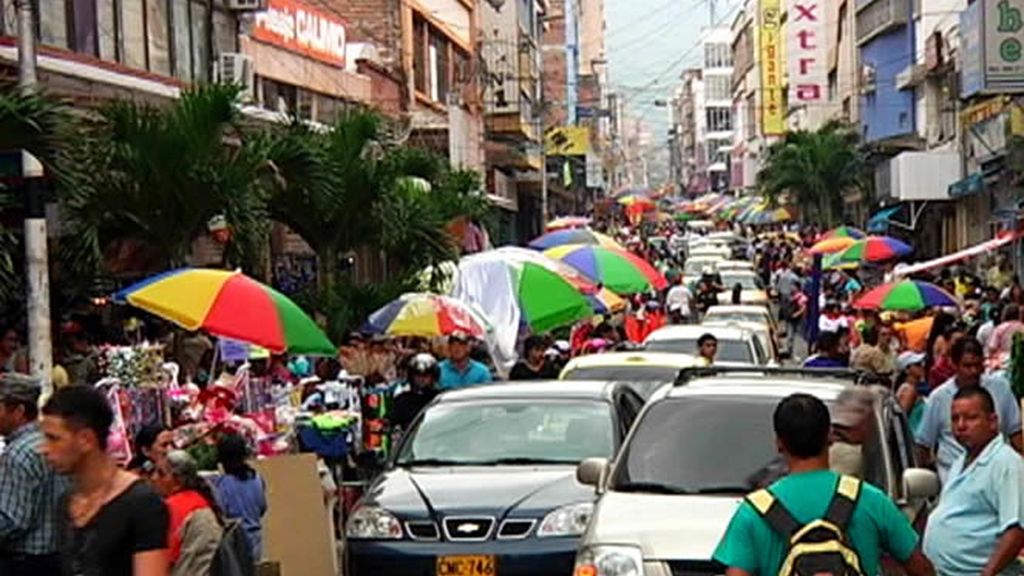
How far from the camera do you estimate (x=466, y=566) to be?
37.3 ft

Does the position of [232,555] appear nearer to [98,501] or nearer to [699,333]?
[98,501]

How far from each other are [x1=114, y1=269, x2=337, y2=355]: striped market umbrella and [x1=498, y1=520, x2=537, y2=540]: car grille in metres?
2.25

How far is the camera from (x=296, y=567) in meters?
11.9

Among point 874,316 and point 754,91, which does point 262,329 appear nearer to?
point 874,316

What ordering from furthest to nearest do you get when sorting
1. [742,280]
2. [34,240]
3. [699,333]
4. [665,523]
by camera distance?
[742,280] → [699,333] → [34,240] → [665,523]

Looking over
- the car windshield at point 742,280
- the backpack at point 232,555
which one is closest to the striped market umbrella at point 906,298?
the backpack at point 232,555

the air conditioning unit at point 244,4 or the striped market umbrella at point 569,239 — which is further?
the striped market umbrella at point 569,239

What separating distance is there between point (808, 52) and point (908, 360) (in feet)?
228

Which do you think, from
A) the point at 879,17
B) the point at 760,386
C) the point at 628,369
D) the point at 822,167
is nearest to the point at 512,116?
the point at 879,17

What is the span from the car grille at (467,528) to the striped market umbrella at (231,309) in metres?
1.99

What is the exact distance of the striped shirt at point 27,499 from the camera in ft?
26.7

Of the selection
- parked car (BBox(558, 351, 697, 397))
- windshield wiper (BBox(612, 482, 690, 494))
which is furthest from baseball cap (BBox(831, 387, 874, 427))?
parked car (BBox(558, 351, 697, 397))

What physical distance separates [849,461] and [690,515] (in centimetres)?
81

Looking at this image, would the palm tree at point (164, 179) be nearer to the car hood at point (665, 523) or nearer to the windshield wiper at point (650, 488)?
the windshield wiper at point (650, 488)
